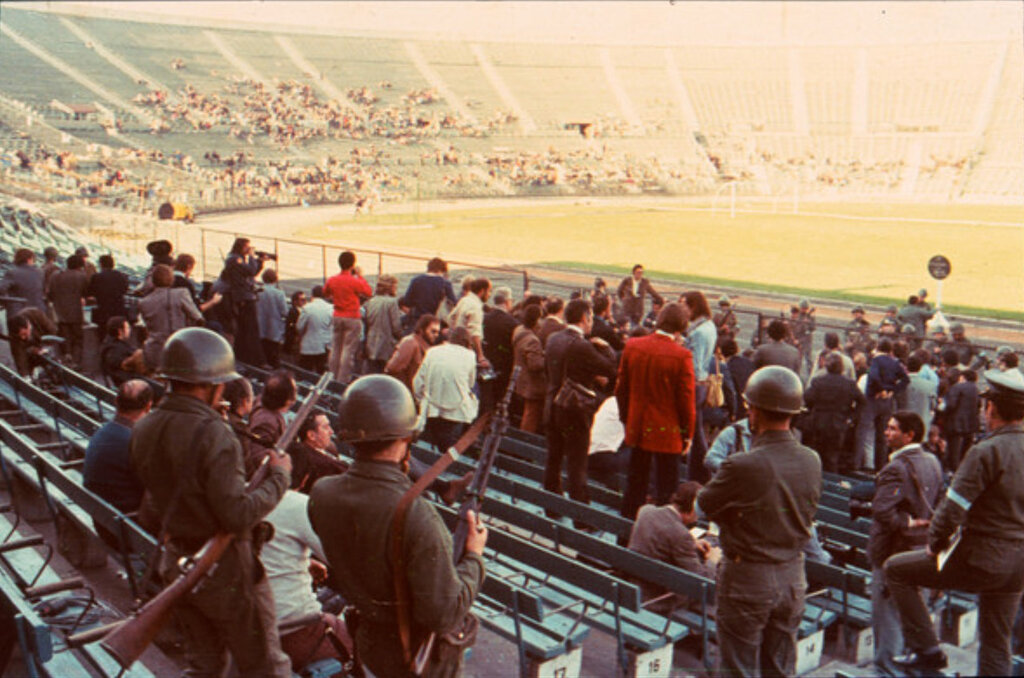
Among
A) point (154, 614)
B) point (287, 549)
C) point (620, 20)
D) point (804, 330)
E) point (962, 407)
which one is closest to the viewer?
point (154, 614)

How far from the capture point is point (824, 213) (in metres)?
52.1

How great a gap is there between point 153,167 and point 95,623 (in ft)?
153

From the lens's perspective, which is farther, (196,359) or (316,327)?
(316,327)

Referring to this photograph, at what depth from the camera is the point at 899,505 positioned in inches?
221

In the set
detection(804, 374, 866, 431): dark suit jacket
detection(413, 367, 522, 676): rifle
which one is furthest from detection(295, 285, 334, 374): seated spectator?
detection(413, 367, 522, 676): rifle

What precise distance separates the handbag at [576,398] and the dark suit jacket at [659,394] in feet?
1.45

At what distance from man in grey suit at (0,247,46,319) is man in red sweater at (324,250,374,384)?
3725 mm

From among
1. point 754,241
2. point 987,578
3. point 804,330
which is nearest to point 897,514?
point 987,578

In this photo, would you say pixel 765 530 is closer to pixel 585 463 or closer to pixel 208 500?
pixel 208 500

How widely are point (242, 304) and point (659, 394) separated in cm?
690

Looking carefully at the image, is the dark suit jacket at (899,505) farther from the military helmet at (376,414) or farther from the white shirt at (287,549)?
the military helmet at (376,414)

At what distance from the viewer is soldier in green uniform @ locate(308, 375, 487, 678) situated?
313 centimetres

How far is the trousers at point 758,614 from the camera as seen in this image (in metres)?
4.26

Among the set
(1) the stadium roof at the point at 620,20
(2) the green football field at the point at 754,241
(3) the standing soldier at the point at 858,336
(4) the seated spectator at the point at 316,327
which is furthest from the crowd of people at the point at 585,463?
(1) the stadium roof at the point at 620,20
